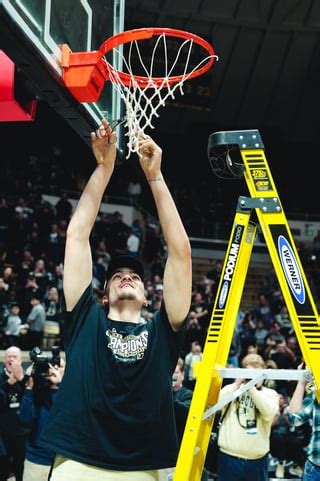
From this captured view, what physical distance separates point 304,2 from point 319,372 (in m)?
17.1

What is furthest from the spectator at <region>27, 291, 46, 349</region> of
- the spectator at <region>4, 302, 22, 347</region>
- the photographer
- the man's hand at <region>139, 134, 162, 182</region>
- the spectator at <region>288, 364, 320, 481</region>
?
the man's hand at <region>139, 134, 162, 182</region>

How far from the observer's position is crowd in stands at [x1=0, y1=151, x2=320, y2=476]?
1088cm

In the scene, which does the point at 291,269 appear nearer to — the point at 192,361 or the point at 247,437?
the point at 247,437

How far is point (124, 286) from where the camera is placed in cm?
292

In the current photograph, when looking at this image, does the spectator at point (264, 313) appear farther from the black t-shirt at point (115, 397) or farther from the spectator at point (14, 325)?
the black t-shirt at point (115, 397)

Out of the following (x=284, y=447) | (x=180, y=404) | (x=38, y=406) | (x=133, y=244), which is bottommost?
(x=284, y=447)

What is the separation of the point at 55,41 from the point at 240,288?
1.80 metres

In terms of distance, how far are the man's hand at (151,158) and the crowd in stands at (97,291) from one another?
18.6ft

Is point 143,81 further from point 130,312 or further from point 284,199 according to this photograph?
point 284,199

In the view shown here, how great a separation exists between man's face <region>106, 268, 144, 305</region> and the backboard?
99cm

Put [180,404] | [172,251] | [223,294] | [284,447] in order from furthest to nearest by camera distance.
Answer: [284,447]
[180,404]
[223,294]
[172,251]

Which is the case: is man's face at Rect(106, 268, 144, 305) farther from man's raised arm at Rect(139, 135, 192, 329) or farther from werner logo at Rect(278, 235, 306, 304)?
werner logo at Rect(278, 235, 306, 304)

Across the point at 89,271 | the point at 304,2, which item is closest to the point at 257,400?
the point at 89,271

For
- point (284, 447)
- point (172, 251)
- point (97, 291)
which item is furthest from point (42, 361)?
point (97, 291)
